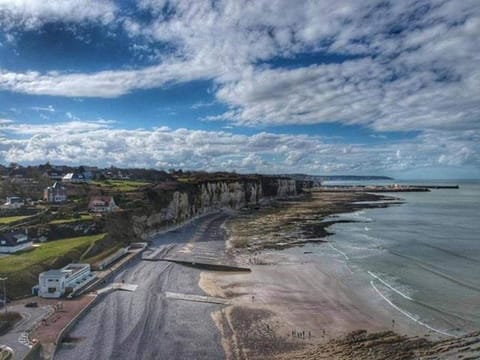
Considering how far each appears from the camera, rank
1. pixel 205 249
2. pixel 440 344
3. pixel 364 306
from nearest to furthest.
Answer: pixel 440 344
pixel 364 306
pixel 205 249

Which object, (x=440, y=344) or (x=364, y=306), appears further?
(x=364, y=306)

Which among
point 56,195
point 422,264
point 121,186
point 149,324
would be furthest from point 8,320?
point 121,186

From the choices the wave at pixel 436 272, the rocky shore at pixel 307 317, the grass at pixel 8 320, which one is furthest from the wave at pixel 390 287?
the grass at pixel 8 320

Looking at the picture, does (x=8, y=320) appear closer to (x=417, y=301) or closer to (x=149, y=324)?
(x=149, y=324)

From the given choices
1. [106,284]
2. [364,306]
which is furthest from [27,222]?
[364,306]

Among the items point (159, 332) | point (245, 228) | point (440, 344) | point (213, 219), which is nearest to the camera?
point (440, 344)

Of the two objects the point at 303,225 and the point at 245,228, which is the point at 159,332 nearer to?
the point at 245,228

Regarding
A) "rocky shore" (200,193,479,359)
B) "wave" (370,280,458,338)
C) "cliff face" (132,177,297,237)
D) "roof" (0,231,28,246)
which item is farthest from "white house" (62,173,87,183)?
"wave" (370,280,458,338)
